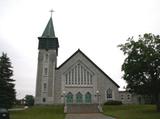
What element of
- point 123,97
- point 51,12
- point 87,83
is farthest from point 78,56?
point 123,97

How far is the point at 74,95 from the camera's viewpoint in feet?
178

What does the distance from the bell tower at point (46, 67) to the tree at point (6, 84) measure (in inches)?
745

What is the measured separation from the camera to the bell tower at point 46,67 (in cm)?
5325

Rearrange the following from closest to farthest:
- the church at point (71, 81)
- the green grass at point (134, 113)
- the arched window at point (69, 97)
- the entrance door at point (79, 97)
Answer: the green grass at point (134, 113)
the church at point (71, 81)
the arched window at point (69, 97)
the entrance door at point (79, 97)

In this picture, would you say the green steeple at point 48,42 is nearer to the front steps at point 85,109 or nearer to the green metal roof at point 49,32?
the green metal roof at point 49,32

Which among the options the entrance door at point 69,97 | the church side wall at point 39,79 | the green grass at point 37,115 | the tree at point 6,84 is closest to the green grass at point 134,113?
the green grass at point 37,115

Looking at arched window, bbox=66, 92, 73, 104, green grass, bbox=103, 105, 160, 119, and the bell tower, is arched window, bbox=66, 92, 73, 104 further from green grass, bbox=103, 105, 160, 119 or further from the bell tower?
green grass, bbox=103, 105, 160, 119

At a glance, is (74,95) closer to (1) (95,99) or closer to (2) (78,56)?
(1) (95,99)

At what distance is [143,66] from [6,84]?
18.3 metres

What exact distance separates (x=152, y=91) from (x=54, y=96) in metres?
23.1

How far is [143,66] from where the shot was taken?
1405 inches

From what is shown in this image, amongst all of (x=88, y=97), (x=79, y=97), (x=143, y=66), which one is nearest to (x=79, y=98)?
(x=79, y=97)

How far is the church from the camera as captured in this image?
176 ft

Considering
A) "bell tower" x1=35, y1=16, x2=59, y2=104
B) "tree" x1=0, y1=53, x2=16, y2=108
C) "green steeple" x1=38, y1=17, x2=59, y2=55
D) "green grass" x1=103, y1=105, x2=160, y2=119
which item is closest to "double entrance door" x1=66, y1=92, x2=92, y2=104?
"bell tower" x1=35, y1=16, x2=59, y2=104
